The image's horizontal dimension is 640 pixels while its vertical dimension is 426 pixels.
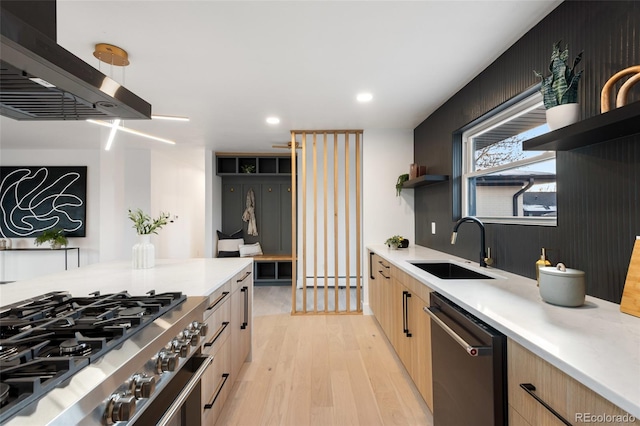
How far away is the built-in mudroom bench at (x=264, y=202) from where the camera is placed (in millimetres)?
5715

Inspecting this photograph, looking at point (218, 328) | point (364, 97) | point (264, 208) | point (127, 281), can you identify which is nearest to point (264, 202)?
point (264, 208)

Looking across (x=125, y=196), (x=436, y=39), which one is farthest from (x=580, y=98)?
(x=125, y=196)

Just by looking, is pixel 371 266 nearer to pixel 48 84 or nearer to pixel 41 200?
pixel 48 84

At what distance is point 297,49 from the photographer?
1973mm

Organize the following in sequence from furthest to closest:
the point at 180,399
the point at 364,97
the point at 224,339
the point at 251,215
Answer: the point at 251,215
the point at 364,97
the point at 224,339
the point at 180,399

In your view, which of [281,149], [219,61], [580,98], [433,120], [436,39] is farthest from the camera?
[281,149]

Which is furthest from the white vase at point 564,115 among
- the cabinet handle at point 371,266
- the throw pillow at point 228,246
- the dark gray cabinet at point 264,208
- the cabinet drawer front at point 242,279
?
the throw pillow at point 228,246

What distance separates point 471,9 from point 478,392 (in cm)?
188

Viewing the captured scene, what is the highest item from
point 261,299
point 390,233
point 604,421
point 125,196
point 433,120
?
point 433,120

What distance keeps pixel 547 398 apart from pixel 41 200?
277 inches

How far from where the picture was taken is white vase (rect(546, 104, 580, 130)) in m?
1.27

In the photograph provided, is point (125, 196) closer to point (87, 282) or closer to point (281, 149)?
point (281, 149)

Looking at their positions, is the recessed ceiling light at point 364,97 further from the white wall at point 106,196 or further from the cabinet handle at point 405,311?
the white wall at point 106,196

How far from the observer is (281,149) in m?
5.10
